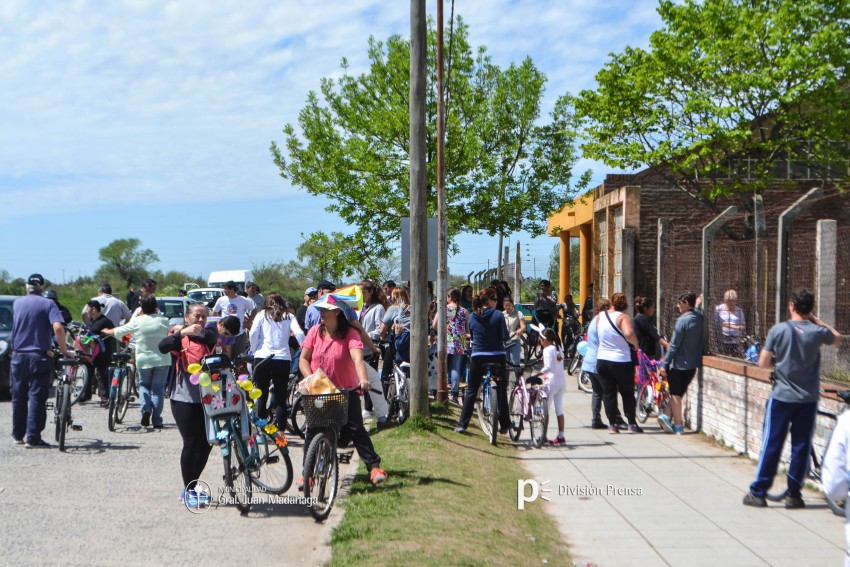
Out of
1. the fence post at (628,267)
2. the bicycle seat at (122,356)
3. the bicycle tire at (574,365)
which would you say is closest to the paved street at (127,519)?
the bicycle seat at (122,356)

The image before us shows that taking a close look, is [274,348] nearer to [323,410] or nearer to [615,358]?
[323,410]

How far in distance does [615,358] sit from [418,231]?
9.82 feet

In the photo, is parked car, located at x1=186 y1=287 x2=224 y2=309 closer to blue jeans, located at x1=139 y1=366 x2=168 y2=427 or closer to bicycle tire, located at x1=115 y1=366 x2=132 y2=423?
bicycle tire, located at x1=115 y1=366 x2=132 y2=423

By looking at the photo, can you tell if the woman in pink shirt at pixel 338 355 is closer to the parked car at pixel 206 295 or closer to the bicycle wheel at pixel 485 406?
the bicycle wheel at pixel 485 406

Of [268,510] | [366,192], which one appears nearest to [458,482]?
[268,510]

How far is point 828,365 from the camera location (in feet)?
29.8

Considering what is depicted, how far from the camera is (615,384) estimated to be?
41.1 feet

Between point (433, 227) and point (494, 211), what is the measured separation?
15649 millimetres

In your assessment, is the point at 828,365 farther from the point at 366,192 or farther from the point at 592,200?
the point at 592,200

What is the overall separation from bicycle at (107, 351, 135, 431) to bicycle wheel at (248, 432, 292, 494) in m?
4.38

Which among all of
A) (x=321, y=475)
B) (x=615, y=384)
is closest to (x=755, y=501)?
(x=321, y=475)

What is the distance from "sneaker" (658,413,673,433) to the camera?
41.7 ft

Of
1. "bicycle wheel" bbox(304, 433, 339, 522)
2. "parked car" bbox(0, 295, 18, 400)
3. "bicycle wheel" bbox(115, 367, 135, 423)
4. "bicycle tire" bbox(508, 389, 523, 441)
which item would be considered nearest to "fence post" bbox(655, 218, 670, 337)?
"bicycle tire" bbox(508, 389, 523, 441)

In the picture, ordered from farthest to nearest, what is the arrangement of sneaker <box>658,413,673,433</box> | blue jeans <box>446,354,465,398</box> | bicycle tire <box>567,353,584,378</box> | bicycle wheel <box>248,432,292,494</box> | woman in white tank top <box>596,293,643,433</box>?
bicycle tire <box>567,353,584,378</box> → blue jeans <box>446,354,465,398</box> → sneaker <box>658,413,673,433</box> → woman in white tank top <box>596,293,643,433</box> → bicycle wheel <box>248,432,292,494</box>
